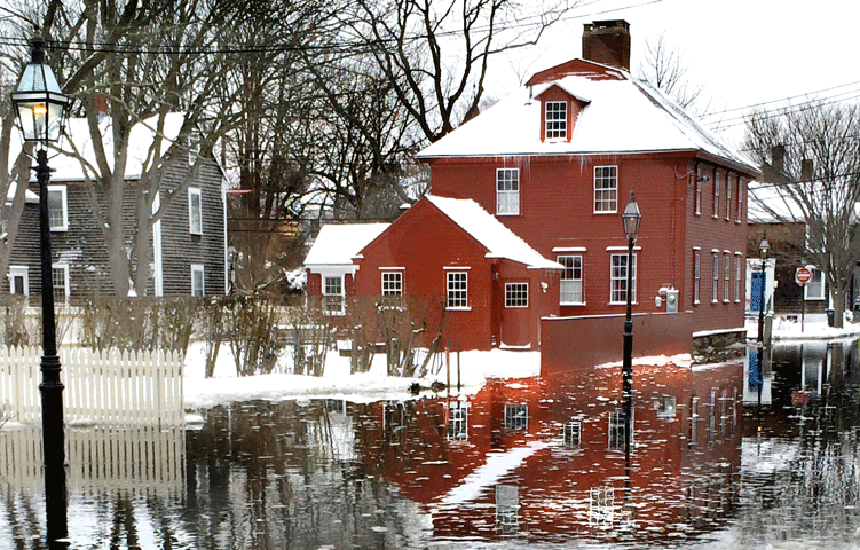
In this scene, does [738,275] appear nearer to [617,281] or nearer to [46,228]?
[617,281]

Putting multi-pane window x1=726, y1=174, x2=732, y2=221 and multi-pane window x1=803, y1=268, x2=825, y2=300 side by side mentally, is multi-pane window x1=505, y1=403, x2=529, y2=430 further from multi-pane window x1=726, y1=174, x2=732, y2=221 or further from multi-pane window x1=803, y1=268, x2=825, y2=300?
multi-pane window x1=803, y1=268, x2=825, y2=300

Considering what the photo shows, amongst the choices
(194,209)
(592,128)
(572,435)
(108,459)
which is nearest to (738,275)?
(592,128)

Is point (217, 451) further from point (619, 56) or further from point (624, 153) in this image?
point (619, 56)

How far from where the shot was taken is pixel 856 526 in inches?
372

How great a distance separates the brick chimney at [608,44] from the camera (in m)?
41.6

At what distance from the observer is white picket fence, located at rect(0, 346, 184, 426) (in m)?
15.6

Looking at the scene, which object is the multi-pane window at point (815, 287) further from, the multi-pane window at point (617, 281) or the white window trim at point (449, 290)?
the white window trim at point (449, 290)

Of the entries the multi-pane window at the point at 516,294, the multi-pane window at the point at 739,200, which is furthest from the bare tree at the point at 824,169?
the multi-pane window at the point at 516,294

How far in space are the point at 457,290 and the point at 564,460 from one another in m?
18.8

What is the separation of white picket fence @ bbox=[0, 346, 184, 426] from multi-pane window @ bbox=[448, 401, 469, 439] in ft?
13.5

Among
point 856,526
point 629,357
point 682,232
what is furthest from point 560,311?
point 856,526

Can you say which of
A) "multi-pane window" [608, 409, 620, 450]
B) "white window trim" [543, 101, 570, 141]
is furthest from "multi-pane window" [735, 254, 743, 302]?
"multi-pane window" [608, 409, 620, 450]

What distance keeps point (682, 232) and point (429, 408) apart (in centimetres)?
1989

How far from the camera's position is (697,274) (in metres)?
38.0
